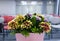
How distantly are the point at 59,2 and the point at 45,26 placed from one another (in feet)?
33.4

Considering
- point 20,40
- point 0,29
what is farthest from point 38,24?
point 0,29

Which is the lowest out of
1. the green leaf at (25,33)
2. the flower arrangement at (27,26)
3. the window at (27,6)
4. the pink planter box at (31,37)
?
the pink planter box at (31,37)

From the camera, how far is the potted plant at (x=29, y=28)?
1.21 m

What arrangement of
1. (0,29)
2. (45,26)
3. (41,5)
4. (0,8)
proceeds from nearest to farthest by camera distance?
(45,26) < (0,29) < (0,8) < (41,5)

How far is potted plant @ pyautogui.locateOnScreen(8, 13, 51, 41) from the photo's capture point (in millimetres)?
1208

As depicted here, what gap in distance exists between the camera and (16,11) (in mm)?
11188

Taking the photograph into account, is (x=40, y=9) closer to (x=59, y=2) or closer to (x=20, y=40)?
(x=59, y=2)

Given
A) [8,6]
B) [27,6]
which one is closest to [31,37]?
[8,6]

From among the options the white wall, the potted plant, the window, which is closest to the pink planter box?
the potted plant

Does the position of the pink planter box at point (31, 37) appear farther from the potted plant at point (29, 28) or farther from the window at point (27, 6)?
the window at point (27, 6)

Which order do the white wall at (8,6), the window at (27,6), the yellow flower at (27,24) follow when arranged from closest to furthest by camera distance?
the yellow flower at (27,24)
the white wall at (8,6)
the window at (27,6)

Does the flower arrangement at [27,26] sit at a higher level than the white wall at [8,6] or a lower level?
lower

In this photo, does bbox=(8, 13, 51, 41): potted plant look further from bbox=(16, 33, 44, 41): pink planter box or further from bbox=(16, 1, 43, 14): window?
bbox=(16, 1, 43, 14): window

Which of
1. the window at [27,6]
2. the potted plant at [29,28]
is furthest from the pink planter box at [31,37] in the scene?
the window at [27,6]
